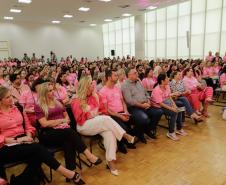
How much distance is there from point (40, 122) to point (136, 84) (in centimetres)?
179

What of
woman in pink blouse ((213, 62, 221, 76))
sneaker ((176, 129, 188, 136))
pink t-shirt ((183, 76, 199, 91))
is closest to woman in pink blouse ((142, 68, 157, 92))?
pink t-shirt ((183, 76, 199, 91))

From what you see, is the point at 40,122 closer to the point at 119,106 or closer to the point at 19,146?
the point at 19,146

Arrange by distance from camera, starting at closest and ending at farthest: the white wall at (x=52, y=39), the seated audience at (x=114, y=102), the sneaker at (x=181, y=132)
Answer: the seated audience at (x=114, y=102) < the sneaker at (x=181, y=132) < the white wall at (x=52, y=39)

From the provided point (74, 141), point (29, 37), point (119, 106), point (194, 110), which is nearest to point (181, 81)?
point (194, 110)

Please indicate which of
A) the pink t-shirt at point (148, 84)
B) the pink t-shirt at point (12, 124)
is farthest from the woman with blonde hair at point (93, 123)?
the pink t-shirt at point (148, 84)

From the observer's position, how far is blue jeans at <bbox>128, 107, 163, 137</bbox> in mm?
3373

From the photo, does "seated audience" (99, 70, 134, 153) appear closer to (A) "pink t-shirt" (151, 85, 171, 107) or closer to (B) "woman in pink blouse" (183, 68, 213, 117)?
(A) "pink t-shirt" (151, 85, 171, 107)

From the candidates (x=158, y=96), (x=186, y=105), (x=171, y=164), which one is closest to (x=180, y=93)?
(x=186, y=105)

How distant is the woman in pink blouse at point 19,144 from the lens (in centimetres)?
218

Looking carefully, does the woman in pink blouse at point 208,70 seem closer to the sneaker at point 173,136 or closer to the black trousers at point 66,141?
the sneaker at point 173,136

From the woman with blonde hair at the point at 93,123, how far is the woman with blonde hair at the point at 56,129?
7.1 inches

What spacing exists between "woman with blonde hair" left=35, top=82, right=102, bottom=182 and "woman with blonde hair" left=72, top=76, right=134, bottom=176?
0.18 metres

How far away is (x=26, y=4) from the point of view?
9586 millimetres

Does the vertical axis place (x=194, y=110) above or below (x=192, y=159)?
above
